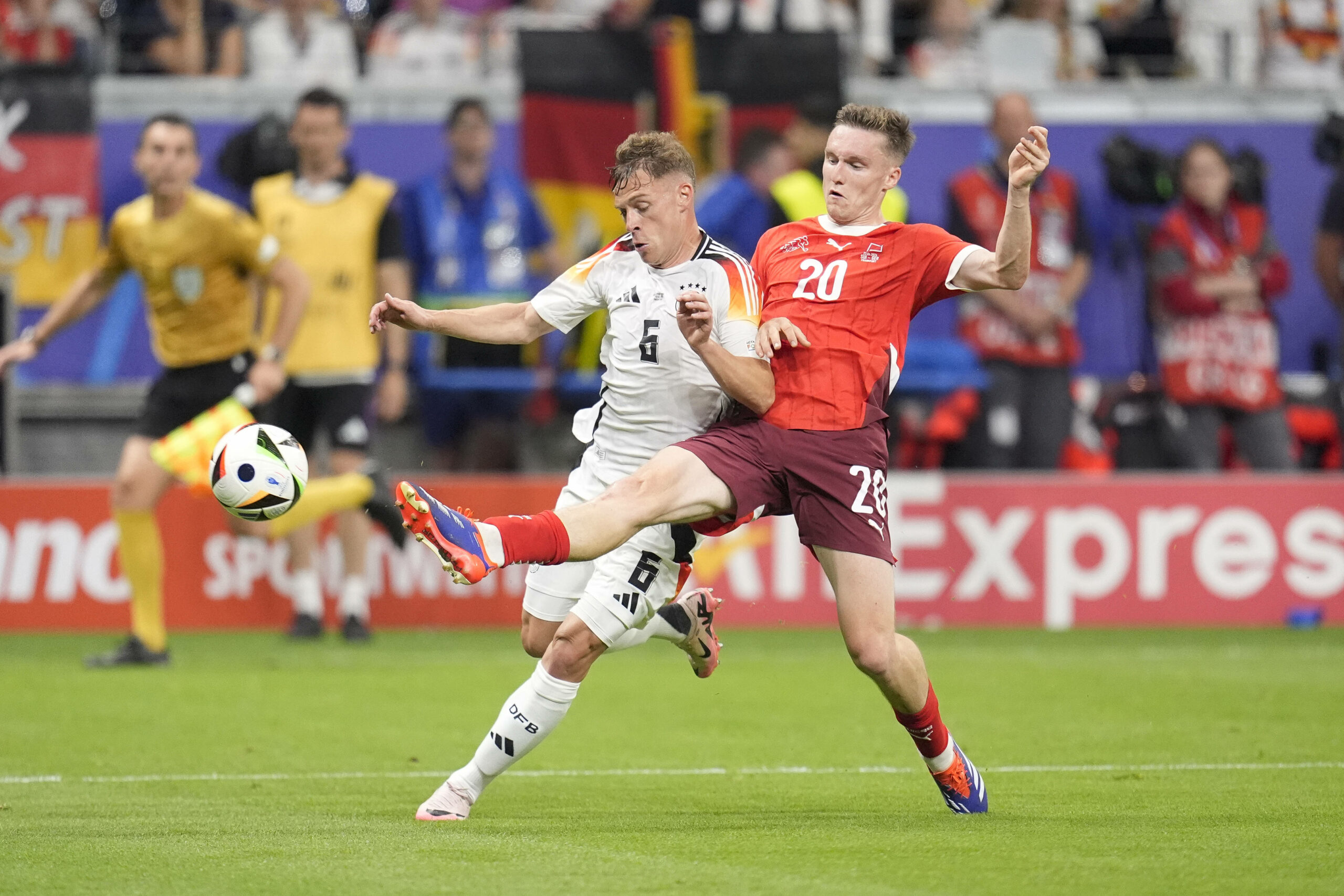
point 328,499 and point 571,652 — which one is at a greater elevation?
point 571,652

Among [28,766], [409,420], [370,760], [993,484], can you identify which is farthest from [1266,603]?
[28,766]

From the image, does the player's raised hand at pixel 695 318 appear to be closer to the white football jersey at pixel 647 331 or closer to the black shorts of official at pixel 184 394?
the white football jersey at pixel 647 331

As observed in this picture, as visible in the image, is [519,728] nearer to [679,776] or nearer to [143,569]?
[679,776]

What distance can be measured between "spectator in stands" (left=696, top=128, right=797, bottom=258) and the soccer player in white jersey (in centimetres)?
606

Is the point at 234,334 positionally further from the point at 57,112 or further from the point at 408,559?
the point at 57,112

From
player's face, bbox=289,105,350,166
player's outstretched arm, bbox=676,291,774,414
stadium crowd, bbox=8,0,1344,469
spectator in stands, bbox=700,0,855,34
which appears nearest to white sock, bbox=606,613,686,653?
player's outstretched arm, bbox=676,291,774,414

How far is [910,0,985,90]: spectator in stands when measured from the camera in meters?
14.0

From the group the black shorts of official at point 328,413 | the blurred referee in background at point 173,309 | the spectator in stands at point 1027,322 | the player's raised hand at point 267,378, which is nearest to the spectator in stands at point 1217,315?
the spectator in stands at point 1027,322

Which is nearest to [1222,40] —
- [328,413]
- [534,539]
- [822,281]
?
[328,413]

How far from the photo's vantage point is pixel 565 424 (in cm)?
1299

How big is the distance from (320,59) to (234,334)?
4.21 metres

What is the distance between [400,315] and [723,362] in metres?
0.99

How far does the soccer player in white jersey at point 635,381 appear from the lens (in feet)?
18.6

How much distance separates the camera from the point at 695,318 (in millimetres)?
5289
